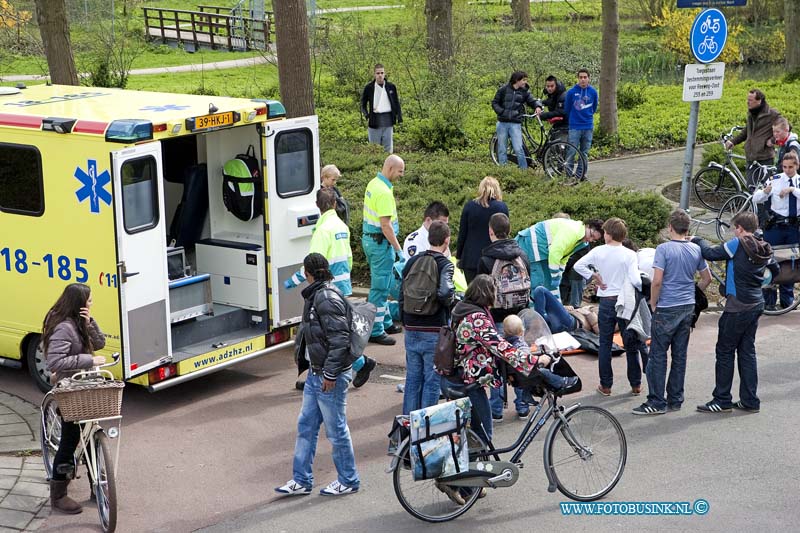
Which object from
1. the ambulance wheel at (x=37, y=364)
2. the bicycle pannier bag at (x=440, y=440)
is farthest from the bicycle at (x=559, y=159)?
the bicycle pannier bag at (x=440, y=440)

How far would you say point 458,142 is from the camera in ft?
64.3

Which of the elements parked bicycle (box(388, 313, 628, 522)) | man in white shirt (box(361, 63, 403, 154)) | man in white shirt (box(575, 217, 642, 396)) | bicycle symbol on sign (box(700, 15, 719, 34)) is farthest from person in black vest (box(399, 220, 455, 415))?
man in white shirt (box(361, 63, 403, 154))

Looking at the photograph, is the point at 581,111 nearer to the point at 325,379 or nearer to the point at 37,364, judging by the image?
the point at 37,364

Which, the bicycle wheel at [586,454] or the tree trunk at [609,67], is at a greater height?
the tree trunk at [609,67]

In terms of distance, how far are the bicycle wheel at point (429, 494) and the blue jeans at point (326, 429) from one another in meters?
0.58

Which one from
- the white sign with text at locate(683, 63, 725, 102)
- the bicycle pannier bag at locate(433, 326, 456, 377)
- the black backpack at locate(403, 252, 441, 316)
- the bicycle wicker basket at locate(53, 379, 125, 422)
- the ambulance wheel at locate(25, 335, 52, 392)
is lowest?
the ambulance wheel at locate(25, 335, 52, 392)

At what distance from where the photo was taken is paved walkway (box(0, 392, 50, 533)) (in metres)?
7.09

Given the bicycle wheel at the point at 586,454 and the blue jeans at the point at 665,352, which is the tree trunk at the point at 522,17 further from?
the bicycle wheel at the point at 586,454

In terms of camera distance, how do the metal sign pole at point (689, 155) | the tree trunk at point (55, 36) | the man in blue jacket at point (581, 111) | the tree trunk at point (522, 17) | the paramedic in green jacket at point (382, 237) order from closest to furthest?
the paramedic in green jacket at point (382, 237) → the metal sign pole at point (689, 155) → the man in blue jacket at point (581, 111) → the tree trunk at point (55, 36) → the tree trunk at point (522, 17)

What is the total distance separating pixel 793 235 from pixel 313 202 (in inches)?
200

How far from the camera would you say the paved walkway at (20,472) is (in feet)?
23.2

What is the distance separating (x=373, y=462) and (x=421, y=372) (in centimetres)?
76

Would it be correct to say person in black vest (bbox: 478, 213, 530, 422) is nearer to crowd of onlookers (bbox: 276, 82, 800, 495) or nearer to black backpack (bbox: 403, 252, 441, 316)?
crowd of onlookers (bbox: 276, 82, 800, 495)

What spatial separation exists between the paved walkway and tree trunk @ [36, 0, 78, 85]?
917 centimetres
